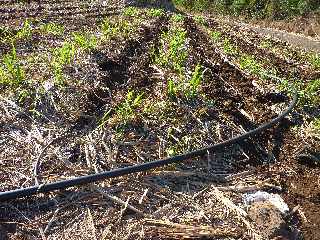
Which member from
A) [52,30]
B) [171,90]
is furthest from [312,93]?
[52,30]

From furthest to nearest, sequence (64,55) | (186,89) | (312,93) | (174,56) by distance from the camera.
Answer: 1. (174,56)
2. (312,93)
3. (64,55)
4. (186,89)

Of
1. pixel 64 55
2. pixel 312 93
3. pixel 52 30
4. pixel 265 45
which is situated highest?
pixel 64 55

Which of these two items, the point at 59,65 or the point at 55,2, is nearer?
the point at 59,65

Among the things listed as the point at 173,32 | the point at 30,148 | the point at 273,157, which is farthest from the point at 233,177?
the point at 173,32

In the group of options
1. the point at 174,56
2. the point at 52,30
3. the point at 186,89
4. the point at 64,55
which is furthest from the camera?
the point at 52,30

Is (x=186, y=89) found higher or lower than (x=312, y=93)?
higher

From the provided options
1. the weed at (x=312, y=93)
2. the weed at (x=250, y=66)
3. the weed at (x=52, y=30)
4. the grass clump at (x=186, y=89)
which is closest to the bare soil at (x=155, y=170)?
the grass clump at (x=186, y=89)

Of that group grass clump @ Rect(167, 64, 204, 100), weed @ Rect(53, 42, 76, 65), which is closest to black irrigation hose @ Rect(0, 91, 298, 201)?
grass clump @ Rect(167, 64, 204, 100)

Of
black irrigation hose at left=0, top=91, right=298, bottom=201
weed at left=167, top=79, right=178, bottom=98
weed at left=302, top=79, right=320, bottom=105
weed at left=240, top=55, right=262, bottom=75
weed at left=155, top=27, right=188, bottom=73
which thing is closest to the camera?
black irrigation hose at left=0, top=91, right=298, bottom=201

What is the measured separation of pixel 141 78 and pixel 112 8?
29.0 feet

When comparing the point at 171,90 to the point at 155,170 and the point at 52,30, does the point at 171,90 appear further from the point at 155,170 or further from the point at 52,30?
the point at 52,30

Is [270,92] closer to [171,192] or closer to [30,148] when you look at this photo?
[171,192]

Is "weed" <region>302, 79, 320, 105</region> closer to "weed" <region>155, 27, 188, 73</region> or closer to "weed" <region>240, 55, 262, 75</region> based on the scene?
"weed" <region>240, 55, 262, 75</region>

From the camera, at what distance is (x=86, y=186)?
410cm
